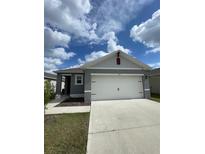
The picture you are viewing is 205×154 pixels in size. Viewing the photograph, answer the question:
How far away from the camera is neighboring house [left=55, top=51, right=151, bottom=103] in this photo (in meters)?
9.30

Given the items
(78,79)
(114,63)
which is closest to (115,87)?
(114,63)

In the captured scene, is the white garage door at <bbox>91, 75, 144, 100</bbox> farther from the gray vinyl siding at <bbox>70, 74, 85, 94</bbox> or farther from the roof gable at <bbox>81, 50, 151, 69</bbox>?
the gray vinyl siding at <bbox>70, 74, 85, 94</bbox>

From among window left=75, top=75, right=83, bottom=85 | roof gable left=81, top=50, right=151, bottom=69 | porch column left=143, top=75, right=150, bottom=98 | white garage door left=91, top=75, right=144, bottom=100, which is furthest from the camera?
window left=75, top=75, right=83, bottom=85

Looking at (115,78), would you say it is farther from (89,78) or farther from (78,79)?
(78,79)

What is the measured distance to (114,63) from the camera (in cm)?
985

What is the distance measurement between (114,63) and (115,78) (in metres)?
1.37

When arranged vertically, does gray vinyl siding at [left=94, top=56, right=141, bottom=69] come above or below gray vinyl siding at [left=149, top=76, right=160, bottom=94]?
above

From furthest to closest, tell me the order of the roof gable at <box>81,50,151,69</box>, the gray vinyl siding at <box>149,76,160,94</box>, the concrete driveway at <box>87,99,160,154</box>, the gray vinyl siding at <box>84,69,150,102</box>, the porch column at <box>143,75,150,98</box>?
the gray vinyl siding at <box>149,76,160,94</box>
the porch column at <box>143,75,150,98</box>
the roof gable at <box>81,50,151,69</box>
the gray vinyl siding at <box>84,69,150,102</box>
the concrete driveway at <box>87,99,160,154</box>

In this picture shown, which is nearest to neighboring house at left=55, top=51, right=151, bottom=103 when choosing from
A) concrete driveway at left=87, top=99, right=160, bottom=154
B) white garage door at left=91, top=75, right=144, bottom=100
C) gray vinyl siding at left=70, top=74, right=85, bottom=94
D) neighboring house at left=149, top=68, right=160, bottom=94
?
white garage door at left=91, top=75, right=144, bottom=100

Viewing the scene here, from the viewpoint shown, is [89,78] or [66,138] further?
[89,78]

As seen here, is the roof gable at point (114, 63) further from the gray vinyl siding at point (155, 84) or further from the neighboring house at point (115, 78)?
the gray vinyl siding at point (155, 84)
